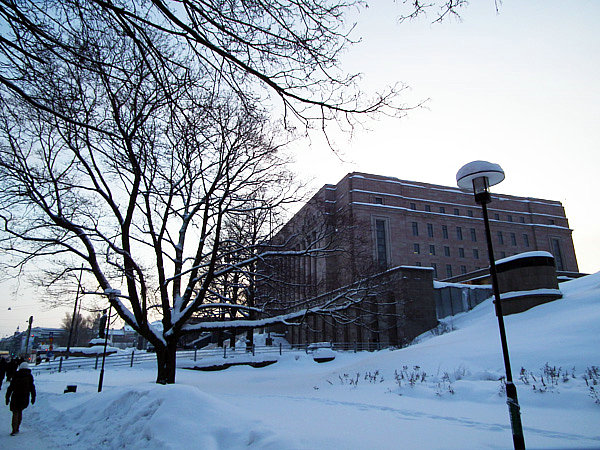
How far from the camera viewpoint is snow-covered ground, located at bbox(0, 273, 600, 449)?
5.41 meters

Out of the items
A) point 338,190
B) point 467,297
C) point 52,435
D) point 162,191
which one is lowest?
point 52,435

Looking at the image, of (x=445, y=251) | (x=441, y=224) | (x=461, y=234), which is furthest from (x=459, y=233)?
(x=445, y=251)

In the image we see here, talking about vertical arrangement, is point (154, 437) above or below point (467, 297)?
below

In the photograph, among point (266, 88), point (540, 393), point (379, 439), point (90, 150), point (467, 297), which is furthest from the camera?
point (467, 297)

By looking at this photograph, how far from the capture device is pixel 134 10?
5.48 metres

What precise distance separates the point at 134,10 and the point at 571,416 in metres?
9.39

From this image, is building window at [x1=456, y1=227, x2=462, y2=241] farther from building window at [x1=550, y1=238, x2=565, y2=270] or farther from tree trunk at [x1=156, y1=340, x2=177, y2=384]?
tree trunk at [x1=156, y1=340, x2=177, y2=384]

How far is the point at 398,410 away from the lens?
24.8 feet

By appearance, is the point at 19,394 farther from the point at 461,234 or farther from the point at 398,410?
the point at 461,234

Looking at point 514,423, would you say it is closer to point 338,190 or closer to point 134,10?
point 134,10

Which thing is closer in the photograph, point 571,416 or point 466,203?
point 571,416

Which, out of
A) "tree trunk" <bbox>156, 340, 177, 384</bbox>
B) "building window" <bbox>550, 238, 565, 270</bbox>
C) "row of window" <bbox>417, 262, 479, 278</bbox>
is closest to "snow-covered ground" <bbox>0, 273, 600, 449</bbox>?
"tree trunk" <bbox>156, 340, 177, 384</bbox>

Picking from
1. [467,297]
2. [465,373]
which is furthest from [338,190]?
[465,373]

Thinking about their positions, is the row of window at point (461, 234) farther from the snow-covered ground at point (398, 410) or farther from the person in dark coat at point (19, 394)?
the person in dark coat at point (19, 394)
